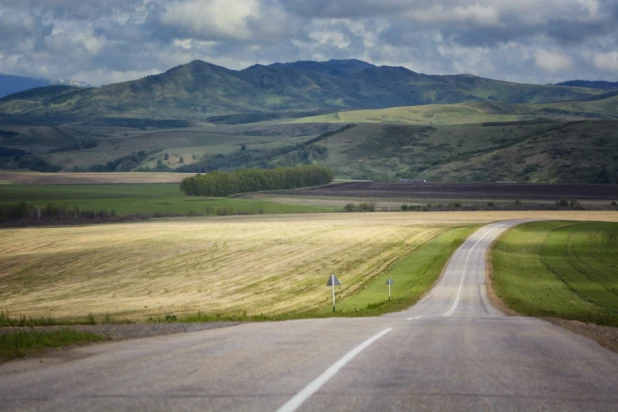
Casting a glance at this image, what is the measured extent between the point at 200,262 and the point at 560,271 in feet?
91.8

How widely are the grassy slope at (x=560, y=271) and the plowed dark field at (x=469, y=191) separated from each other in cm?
4965

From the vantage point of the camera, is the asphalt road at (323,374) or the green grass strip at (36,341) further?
the green grass strip at (36,341)

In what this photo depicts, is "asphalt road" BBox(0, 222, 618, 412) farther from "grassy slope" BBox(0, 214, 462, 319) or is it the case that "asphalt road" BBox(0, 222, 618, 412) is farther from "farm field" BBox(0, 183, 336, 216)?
"farm field" BBox(0, 183, 336, 216)

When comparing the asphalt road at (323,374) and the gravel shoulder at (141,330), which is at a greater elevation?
the asphalt road at (323,374)

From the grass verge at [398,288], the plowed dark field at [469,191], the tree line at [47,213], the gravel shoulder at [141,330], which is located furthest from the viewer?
the plowed dark field at [469,191]

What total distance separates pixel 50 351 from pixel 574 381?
29.8 ft

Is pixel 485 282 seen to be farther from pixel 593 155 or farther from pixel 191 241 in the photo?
pixel 593 155

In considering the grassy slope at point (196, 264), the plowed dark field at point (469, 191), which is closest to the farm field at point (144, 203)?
the grassy slope at point (196, 264)

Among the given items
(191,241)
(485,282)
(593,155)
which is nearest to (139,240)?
(191,241)

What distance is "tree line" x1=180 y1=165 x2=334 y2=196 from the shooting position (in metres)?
163

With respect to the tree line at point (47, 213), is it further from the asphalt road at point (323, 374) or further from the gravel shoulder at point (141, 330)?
the asphalt road at point (323, 374)

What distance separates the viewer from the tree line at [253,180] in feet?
534

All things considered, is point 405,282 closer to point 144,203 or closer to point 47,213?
point 47,213

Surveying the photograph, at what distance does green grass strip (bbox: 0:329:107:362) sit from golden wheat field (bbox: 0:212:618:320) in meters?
16.5
